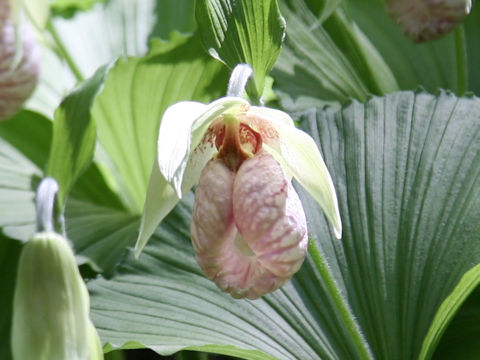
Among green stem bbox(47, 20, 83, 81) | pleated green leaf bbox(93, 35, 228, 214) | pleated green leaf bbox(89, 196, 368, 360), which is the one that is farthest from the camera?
green stem bbox(47, 20, 83, 81)

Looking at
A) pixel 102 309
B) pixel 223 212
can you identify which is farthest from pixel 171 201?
pixel 102 309

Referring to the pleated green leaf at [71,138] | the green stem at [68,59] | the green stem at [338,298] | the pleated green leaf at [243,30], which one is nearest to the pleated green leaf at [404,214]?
the green stem at [338,298]

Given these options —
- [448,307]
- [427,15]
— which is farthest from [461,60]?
→ [448,307]

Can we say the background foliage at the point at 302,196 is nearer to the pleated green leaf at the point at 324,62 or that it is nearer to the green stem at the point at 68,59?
the pleated green leaf at the point at 324,62

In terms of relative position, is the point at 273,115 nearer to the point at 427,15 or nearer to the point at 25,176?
the point at 427,15

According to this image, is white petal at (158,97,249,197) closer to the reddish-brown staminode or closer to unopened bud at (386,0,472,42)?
the reddish-brown staminode

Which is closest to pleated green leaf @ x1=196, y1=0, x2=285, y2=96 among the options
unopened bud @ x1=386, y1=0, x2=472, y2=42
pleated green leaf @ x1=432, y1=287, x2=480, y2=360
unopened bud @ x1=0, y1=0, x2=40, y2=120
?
unopened bud @ x1=0, y1=0, x2=40, y2=120
